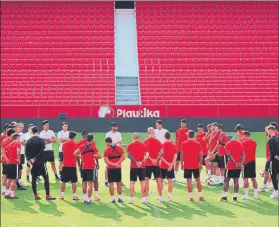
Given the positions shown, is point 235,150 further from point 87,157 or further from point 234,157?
point 87,157

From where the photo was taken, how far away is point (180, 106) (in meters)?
33.4

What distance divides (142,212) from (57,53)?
29.3 meters

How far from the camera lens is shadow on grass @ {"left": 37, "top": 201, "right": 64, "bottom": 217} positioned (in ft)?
45.9

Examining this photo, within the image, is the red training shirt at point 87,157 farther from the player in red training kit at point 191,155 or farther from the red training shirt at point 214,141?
the red training shirt at point 214,141

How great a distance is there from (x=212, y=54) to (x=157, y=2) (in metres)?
7.36

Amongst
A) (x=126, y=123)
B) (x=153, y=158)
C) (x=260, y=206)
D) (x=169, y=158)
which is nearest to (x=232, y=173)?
(x=260, y=206)

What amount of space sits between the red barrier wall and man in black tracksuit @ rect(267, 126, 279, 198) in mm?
16996

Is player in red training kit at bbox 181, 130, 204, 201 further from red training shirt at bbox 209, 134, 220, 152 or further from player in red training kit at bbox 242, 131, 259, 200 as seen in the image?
red training shirt at bbox 209, 134, 220, 152

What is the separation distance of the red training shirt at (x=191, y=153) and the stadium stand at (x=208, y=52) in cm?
2135

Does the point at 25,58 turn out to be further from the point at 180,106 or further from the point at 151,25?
the point at 180,106

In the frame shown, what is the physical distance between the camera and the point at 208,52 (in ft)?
139

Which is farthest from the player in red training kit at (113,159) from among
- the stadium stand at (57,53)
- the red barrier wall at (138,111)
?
the stadium stand at (57,53)

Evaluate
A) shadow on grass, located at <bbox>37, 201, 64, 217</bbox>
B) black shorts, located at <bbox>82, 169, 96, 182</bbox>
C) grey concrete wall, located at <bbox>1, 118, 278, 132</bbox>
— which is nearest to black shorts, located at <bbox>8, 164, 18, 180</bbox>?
shadow on grass, located at <bbox>37, 201, 64, 217</bbox>

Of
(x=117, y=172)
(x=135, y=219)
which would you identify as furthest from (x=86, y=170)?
(x=135, y=219)
